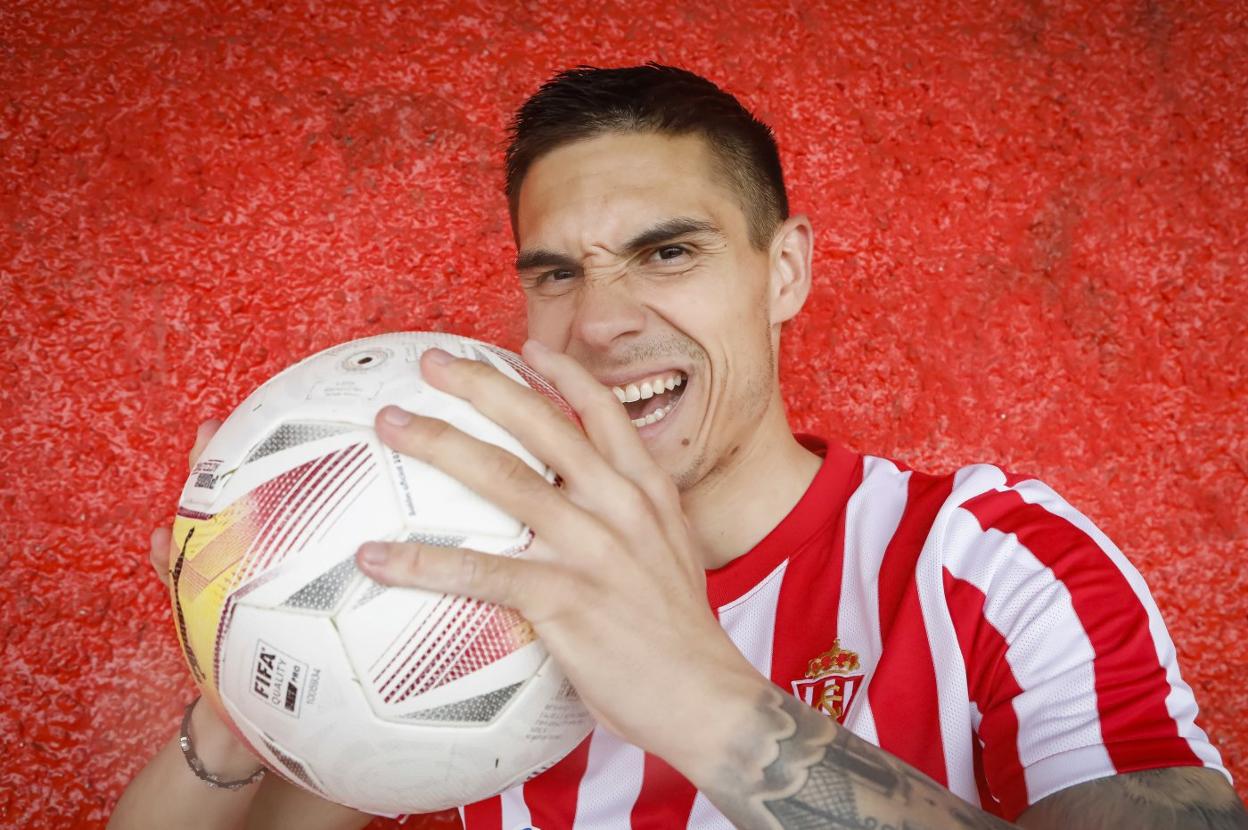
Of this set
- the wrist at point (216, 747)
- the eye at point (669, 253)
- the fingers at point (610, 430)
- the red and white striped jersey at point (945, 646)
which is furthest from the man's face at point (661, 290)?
the wrist at point (216, 747)

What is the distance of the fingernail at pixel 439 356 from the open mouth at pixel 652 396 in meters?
0.45

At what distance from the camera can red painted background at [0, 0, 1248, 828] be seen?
164 centimetres

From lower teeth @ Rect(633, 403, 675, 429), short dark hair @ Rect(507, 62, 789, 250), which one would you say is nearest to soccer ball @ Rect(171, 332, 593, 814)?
lower teeth @ Rect(633, 403, 675, 429)

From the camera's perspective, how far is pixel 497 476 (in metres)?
0.71

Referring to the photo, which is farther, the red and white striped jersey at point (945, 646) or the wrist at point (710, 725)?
the red and white striped jersey at point (945, 646)

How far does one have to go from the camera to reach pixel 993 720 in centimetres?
96

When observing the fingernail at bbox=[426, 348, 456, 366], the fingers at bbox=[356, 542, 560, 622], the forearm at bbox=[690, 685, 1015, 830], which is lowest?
the forearm at bbox=[690, 685, 1015, 830]

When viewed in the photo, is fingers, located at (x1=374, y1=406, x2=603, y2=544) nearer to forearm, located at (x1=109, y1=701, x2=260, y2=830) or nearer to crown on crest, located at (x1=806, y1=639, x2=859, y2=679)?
crown on crest, located at (x1=806, y1=639, x2=859, y2=679)

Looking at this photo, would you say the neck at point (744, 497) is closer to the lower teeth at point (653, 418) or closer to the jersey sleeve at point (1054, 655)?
the lower teeth at point (653, 418)

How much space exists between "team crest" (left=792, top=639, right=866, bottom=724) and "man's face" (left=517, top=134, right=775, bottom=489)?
31cm

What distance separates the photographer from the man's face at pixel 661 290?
4.08ft

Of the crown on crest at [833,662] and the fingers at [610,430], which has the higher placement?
the fingers at [610,430]

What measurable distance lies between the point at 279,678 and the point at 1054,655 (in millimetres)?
761

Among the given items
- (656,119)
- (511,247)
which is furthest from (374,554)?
(511,247)
